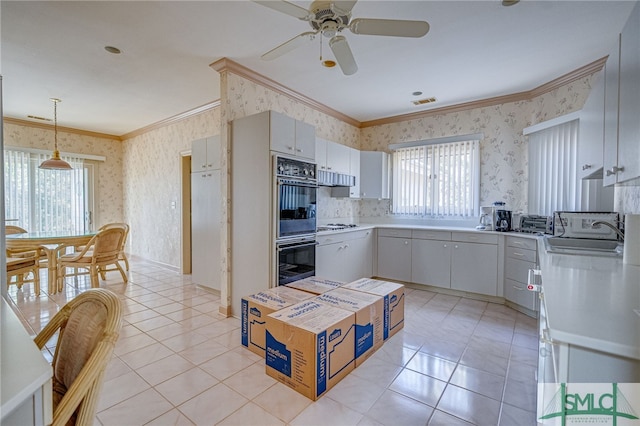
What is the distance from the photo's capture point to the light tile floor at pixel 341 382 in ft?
5.63

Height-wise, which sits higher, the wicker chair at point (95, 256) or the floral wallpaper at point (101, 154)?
the floral wallpaper at point (101, 154)

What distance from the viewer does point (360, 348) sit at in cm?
229

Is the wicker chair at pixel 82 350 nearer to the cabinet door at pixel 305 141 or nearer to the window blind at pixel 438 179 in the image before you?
the cabinet door at pixel 305 141

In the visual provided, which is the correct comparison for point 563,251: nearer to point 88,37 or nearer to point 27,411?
point 27,411

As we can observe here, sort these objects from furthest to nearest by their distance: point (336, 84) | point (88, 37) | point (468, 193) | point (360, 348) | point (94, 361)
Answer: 1. point (468, 193)
2. point (336, 84)
3. point (88, 37)
4. point (360, 348)
5. point (94, 361)

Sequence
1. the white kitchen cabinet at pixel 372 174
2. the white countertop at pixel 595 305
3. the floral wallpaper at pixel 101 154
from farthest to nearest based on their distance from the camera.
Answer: the floral wallpaper at pixel 101 154 < the white kitchen cabinet at pixel 372 174 < the white countertop at pixel 595 305

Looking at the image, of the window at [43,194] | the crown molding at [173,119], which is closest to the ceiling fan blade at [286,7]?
the crown molding at [173,119]

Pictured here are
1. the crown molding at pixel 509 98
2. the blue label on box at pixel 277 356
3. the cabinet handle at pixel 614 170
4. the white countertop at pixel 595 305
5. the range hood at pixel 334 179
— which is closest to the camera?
the white countertop at pixel 595 305

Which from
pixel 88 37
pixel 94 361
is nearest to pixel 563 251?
pixel 94 361

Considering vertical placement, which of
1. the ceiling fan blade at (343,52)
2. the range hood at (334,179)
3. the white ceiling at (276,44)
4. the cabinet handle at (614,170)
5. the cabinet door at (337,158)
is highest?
the white ceiling at (276,44)

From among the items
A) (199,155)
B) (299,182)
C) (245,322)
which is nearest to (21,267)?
(199,155)

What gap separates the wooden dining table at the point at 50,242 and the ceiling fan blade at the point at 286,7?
4287 mm

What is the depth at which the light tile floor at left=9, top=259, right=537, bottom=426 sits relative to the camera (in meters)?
1.71

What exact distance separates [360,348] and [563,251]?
1671 mm
